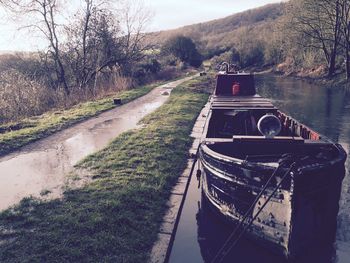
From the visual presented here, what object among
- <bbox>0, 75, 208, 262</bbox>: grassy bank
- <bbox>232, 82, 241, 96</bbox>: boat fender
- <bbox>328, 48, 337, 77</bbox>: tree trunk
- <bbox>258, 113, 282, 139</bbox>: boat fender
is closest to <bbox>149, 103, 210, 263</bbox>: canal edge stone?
<bbox>0, 75, 208, 262</bbox>: grassy bank

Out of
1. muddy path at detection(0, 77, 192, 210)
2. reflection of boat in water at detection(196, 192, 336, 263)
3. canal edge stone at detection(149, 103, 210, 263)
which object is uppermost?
muddy path at detection(0, 77, 192, 210)

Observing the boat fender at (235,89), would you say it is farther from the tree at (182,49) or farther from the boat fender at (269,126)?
the tree at (182,49)

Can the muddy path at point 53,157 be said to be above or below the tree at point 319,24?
below

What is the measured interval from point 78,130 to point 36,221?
21.2 ft

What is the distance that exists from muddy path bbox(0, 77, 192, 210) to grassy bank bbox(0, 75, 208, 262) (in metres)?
0.50

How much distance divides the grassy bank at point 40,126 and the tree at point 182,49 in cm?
3038

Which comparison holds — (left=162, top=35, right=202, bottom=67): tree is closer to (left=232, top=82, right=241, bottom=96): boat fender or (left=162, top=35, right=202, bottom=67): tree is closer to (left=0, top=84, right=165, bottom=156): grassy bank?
(left=0, top=84, right=165, bottom=156): grassy bank

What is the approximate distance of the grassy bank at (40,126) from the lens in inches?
378

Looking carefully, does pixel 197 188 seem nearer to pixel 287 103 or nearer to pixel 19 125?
pixel 19 125

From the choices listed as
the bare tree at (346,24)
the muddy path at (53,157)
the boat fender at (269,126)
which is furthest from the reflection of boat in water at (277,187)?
the bare tree at (346,24)

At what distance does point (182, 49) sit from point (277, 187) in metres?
42.8

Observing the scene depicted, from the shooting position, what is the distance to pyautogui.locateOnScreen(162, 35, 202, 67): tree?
45.1 m

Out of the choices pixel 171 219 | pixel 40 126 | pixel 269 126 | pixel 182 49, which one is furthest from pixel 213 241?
pixel 182 49

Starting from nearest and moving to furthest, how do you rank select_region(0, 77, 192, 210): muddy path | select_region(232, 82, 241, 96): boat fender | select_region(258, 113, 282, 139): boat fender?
1. select_region(258, 113, 282, 139): boat fender
2. select_region(0, 77, 192, 210): muddy path
3. select_region(232, 82, 241, 96): boat fender
